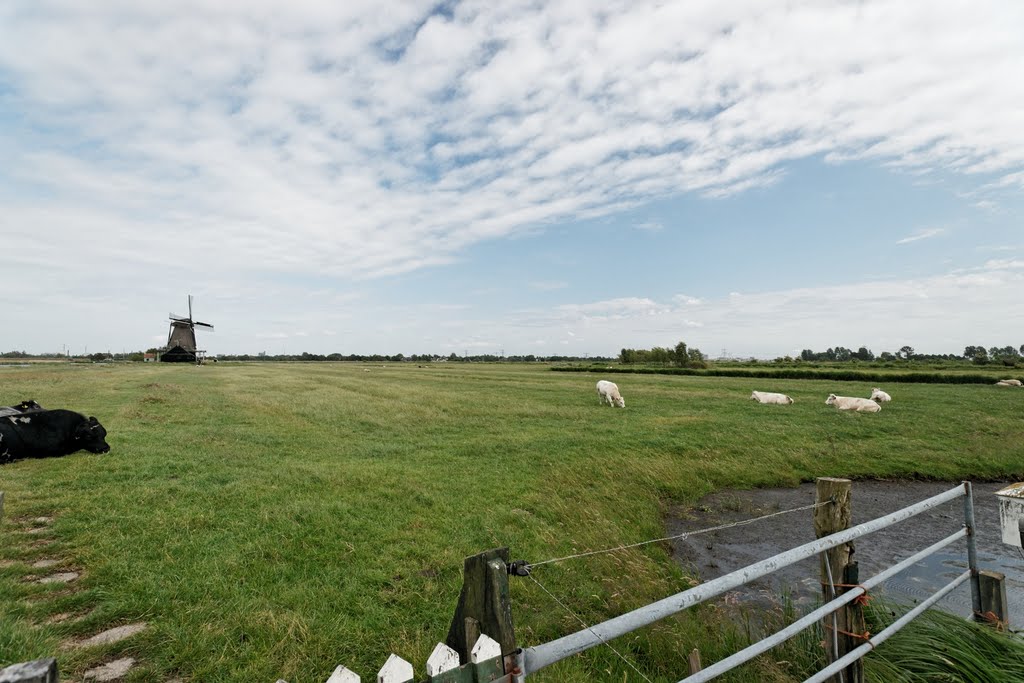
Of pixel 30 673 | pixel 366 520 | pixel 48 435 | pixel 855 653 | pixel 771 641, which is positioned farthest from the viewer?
pixel 48 435

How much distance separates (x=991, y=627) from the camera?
5.00 meters

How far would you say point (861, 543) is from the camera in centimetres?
924

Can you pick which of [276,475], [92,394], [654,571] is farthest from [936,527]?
[92,394]

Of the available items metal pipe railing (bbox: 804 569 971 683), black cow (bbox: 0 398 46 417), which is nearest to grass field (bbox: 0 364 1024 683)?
metal pipe railing (bbox: 804 569 971 683)

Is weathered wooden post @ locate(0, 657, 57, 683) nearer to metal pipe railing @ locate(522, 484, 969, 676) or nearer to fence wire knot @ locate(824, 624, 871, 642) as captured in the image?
metal pipe railing @ locate(522, 484, 969, 676)

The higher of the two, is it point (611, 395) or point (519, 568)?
point (519, 568)

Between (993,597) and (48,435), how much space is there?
1944cm

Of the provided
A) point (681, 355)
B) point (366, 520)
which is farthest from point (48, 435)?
point (681, 355)

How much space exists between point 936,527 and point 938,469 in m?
5.85

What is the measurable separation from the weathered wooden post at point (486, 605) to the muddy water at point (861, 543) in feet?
19.1

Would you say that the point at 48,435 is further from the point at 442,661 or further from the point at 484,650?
the point at 484,650

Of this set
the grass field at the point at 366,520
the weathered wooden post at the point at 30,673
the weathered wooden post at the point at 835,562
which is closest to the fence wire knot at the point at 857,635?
the weathered wooden post at the point at 835,562

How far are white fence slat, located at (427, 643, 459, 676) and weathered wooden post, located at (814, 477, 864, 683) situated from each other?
3.53 metres

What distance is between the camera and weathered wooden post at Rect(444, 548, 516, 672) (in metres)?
2.35
